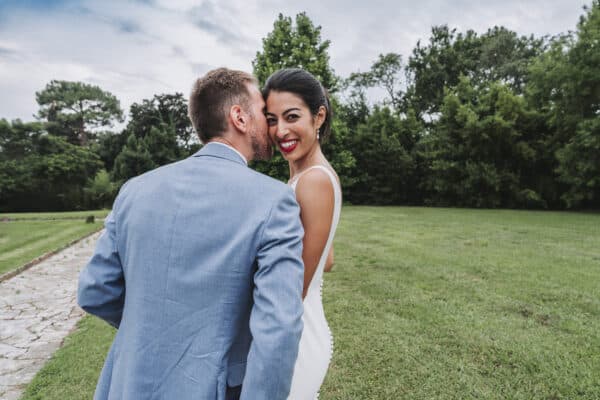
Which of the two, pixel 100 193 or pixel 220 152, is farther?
pixel 100 193

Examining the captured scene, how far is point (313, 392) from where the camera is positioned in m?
1.70

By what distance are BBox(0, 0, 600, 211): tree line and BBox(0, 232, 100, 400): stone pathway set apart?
17.8 meters

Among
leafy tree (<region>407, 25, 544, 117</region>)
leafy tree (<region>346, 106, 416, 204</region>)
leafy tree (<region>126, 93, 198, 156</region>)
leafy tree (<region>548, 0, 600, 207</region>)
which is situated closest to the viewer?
leafy tree (<region>548, 0, 600, 207</region>)

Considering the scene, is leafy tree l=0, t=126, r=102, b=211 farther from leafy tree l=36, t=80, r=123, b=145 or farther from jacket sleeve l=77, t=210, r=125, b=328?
jacket sleeve l=77, t=210, r=125, b=328

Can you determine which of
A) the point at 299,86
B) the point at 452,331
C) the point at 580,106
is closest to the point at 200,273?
the point at 299,86

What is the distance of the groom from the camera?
106cm

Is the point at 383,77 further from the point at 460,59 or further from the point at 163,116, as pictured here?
the point at 163,116

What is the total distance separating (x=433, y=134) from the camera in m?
28.8

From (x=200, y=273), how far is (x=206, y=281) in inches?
1.3

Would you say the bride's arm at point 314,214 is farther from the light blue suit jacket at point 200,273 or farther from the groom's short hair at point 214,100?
the groom's short hair at point 214,100

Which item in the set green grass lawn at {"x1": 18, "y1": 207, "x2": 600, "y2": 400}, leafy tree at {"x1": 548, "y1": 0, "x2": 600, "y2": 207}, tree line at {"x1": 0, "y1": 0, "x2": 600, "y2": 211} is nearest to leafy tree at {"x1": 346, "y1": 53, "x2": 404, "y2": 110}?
tree line at {"x1": 0, "y1": 0, "x2": 600, "y2": 211}

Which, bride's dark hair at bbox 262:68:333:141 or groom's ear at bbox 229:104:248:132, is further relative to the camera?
bride's dark hair at bbox 262:68:333:141

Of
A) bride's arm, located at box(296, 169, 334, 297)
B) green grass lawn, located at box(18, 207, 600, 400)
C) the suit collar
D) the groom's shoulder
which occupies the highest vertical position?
the suit collar

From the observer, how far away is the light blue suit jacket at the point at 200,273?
1120mm
